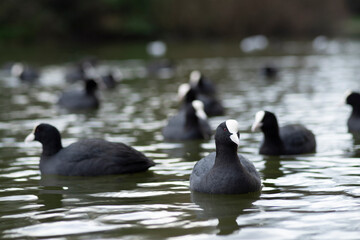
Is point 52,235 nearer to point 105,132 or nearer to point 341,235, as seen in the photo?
point 341,235

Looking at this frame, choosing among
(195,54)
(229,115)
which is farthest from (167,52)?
(229,115)

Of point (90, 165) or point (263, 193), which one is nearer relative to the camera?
point (263, 193)

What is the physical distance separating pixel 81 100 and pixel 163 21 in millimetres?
39958

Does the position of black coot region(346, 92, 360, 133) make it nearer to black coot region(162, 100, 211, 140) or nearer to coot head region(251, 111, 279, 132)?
black coot region(162, 100, 211, 140)

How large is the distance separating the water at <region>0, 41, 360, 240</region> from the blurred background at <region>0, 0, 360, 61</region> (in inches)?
1309

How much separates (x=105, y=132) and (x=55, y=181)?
4.43 m

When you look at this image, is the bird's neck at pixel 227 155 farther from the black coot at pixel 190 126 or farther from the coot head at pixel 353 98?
the coot head at pixel 353 98

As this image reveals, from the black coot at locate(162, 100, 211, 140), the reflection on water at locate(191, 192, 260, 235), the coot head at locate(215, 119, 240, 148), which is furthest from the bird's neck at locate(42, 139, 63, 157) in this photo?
the black coot at locate(162, 100, 211, 140)

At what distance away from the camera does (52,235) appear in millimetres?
6730

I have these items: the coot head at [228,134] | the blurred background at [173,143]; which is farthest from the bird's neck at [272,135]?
the coot head at [228,134]

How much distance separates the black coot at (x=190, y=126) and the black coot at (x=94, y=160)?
2887mm

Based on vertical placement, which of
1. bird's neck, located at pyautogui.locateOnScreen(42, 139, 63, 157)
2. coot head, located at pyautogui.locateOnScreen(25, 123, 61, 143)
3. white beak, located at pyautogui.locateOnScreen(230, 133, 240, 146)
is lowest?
white beak, located at pyautogui.locateOnScreen(230, 133, 240, 146)

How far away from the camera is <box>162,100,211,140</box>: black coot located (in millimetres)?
12637

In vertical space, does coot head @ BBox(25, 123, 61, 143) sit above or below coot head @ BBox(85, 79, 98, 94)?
below
